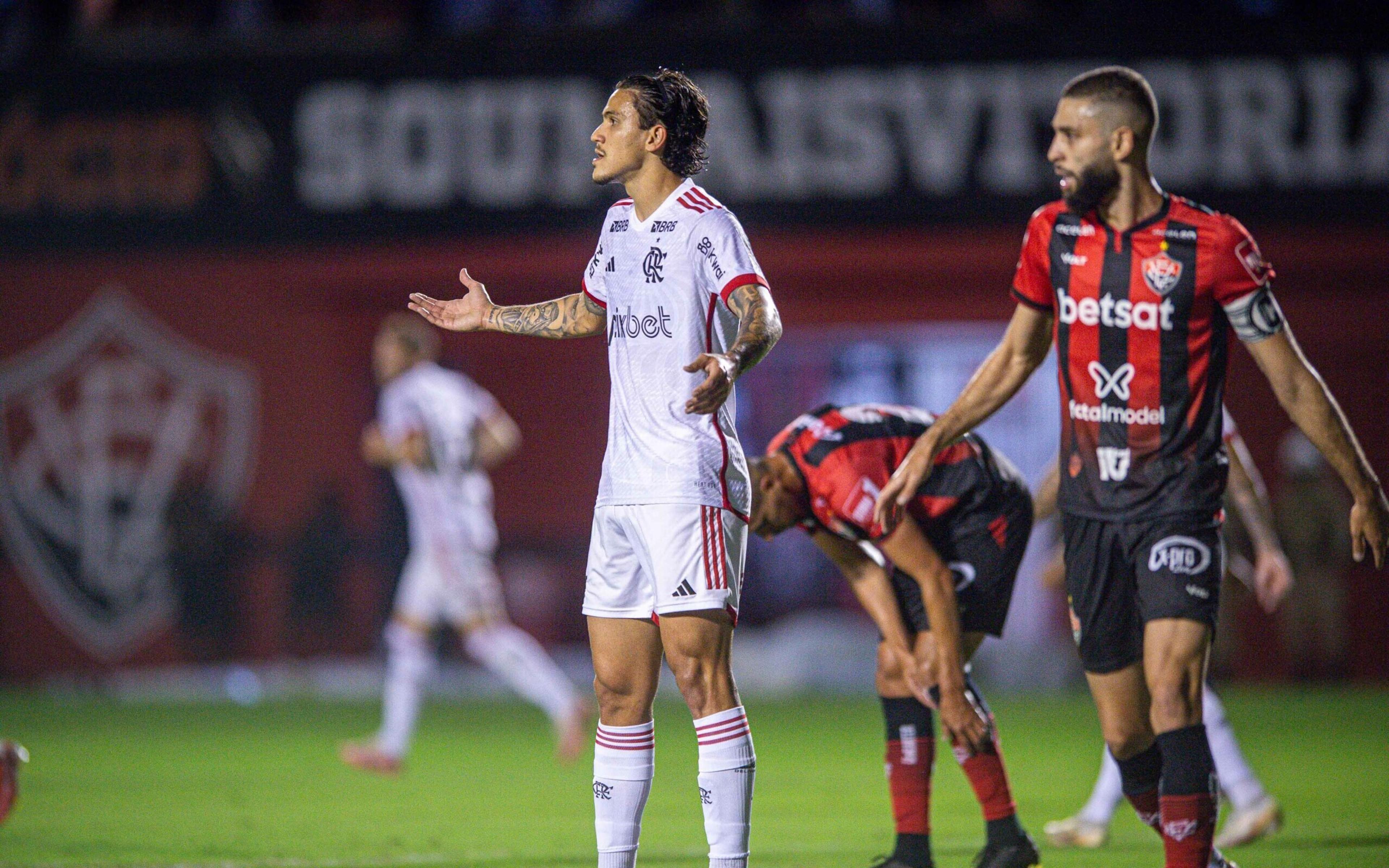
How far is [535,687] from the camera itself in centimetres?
930

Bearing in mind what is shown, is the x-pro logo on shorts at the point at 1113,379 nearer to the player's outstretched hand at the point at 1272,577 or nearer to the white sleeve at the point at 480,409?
the player's outstretched hand at the point at 1272,577

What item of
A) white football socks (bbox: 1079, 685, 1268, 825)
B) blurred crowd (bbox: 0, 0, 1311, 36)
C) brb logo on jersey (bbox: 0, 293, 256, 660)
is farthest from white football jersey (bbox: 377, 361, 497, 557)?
brb logo on jersey (bbox: 0, 293, 256, 660)

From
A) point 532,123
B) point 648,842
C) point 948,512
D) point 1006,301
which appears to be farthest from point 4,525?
point 948,512

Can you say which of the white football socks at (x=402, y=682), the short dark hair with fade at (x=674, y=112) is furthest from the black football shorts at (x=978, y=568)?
the white football socks at (x=402, y=682)

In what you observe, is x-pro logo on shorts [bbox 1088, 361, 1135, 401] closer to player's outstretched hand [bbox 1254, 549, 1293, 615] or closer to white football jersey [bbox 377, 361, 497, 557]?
player's outstretched hand [bbox 1254, 549, 1293, 615]

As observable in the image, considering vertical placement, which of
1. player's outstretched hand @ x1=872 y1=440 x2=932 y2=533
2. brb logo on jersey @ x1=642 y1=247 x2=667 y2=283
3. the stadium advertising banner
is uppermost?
the stadium advertising banner

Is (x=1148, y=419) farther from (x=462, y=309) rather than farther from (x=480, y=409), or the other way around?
(x=480, y=409)

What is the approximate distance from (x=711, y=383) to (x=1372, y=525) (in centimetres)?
184

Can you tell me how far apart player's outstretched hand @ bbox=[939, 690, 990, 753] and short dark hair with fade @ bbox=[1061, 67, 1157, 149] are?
178cm

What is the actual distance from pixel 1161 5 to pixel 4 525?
452 inches

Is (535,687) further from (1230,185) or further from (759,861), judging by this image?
(1230,185)

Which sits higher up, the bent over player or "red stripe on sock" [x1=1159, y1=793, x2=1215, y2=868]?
the bent over player

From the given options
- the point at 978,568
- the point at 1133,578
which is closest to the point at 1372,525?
the point at 1133,578

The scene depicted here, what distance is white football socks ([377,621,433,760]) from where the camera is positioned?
29.4 ft
